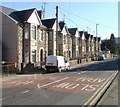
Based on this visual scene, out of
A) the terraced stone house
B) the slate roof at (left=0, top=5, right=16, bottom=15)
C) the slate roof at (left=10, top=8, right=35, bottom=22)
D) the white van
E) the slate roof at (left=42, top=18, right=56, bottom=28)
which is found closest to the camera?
the white van

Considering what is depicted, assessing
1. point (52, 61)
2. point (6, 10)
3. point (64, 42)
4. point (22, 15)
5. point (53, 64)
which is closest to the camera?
point (53, 64)

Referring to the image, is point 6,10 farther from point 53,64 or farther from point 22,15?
point 53,64

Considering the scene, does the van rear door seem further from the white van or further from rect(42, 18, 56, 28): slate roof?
rect(42, 18, 56, 28): slate roof

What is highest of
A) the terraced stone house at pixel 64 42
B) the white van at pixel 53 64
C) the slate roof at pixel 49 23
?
the slate roof at pixel 49 23

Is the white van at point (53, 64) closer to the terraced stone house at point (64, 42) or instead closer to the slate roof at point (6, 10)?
the slate roof at point (6, 10)

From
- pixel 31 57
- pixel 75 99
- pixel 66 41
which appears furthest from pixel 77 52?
pixel 75 99

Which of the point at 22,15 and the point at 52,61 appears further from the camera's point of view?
the point at 22,15

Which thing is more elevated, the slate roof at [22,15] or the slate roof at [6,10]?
the slate roof at [6,10]

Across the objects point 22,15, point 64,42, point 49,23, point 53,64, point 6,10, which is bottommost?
point 53,64

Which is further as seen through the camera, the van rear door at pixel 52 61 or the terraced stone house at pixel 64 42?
the terraced stone house at pixel 64 42

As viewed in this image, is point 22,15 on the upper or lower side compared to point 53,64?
upper

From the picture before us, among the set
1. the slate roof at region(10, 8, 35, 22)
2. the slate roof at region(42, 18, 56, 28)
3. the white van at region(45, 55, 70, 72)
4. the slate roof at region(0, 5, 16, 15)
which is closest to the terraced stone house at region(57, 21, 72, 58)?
the slate roof at region(42, 18, 56, 28)

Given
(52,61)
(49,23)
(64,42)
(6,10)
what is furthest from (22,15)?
(64,42)

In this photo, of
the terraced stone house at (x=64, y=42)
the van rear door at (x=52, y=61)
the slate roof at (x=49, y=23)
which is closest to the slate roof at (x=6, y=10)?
the slate roof at (x=49, y=23)
